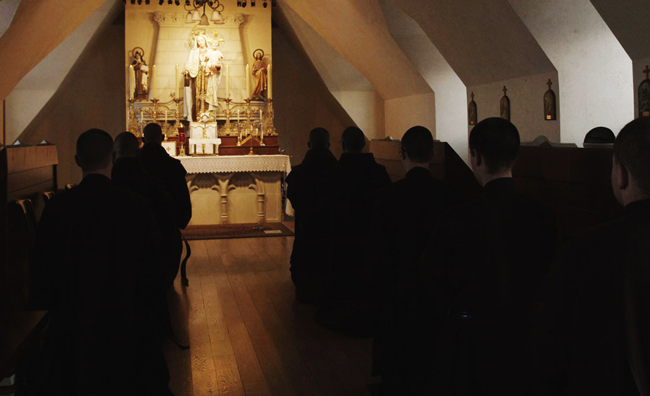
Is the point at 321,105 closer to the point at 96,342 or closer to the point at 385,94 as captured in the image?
the point at 385,94

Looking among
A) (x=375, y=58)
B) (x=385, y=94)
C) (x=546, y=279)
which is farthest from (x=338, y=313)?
(x=385, y=94)

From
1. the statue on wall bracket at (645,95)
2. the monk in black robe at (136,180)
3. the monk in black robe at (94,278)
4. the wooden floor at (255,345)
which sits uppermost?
the statue on wall bracket at (645,95)

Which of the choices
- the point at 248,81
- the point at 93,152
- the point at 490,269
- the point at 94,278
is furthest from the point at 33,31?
the point at 490,269

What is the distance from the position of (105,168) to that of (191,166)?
8604 mm

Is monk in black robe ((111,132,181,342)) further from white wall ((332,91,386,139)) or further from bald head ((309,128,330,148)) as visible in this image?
white wall ((332,91,386,139))

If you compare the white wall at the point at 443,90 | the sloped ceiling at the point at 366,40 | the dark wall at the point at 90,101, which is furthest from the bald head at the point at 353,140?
the dark wall at the point at 90,101

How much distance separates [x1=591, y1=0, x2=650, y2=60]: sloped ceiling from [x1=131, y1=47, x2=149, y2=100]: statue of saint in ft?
32.9

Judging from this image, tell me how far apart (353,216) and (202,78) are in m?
9.45

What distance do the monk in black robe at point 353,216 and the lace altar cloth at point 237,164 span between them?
6.24 meters

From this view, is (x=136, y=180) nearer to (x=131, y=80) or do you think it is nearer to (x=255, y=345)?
(x=255, y=345)

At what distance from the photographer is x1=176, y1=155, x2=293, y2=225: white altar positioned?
1219cm

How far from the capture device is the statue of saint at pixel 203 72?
13953 millimetres

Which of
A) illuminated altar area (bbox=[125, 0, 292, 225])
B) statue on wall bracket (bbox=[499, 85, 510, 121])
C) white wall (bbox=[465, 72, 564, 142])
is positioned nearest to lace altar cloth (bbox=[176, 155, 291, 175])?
illuminated altar area (bbox=[125, 0, 292, 225])

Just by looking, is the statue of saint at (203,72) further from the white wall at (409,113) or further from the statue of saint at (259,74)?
the white wall at (409,113)
